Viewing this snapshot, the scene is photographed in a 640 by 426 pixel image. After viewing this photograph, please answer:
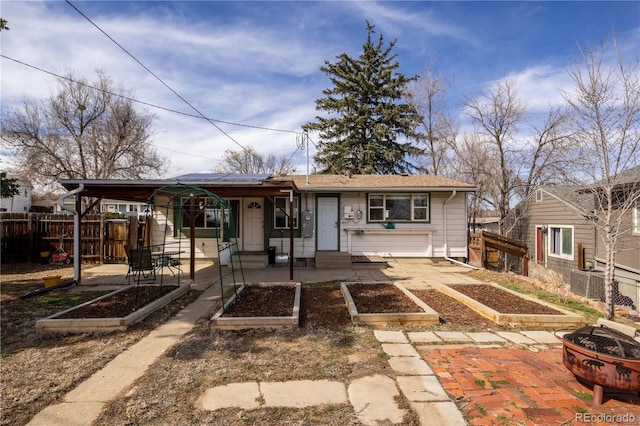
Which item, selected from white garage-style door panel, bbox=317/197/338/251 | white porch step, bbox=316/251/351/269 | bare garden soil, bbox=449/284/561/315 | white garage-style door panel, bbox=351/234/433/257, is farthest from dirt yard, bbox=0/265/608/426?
white garage-style door panel, bbox=317/197/338/251

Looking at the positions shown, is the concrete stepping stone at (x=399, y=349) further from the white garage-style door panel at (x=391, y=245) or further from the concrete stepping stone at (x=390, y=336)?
the white garage-style door panel at (x=391, y=245)

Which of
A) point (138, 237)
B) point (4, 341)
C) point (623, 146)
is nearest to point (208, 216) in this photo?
point (138, 237)

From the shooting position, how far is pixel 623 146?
4926 millimetres

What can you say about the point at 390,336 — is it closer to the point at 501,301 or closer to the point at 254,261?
the point at 501,301

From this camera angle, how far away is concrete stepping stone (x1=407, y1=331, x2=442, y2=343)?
13.1 ft

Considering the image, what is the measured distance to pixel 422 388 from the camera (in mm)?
2805

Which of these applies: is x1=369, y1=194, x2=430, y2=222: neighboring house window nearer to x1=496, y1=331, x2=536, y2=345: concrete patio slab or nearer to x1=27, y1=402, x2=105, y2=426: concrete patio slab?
x1=496, y1=331, x2=536, y2=345: concrete patio slab

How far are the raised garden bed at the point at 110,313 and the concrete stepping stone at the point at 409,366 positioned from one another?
3.99 meters

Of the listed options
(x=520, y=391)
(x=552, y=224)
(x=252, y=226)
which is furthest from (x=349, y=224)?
(x=552, y=224)

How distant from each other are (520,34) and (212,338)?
1177cm

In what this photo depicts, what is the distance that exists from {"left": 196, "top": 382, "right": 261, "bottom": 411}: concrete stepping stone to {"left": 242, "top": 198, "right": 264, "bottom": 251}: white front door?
314 inches

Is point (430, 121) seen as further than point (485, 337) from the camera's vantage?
Yes

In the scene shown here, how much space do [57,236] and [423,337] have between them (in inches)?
488

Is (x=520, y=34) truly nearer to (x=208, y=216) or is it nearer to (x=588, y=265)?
(x=588, y=265)
